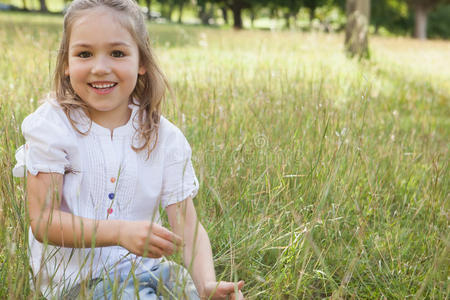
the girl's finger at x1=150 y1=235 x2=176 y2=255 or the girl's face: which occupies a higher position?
the girl's face

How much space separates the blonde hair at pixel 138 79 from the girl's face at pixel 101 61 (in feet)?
0.10

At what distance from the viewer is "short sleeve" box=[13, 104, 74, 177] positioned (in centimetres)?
147

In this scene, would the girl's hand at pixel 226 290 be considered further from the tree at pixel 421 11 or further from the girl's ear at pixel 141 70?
the tree at pixel 421 11

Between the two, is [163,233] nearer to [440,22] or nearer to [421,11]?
[421,11]

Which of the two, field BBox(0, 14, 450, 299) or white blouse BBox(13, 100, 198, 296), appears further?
field BBox(0, 14, 450, 299)

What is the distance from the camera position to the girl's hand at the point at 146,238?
1225 mm

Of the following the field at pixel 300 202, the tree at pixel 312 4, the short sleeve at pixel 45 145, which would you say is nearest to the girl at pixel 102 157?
the short sleeve at pixel 45 145

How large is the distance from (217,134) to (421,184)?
1129mm

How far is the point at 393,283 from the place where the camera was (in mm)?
1754

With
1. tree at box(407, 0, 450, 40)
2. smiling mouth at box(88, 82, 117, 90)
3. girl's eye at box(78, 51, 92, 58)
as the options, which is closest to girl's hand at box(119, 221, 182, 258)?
smiling mouth at box(88, 82, 117, 90)

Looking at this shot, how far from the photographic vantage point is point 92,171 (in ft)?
5.17

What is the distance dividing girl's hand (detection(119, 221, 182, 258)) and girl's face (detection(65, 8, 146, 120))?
1.57 feet

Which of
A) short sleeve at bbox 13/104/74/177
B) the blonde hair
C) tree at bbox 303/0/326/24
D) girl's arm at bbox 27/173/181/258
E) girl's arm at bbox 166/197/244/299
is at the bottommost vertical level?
girl's arm at bbox 166/197/244/299

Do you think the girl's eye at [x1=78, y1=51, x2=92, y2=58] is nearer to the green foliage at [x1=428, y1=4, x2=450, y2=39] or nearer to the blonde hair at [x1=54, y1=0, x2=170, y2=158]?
the blonde hair at [x1=54, y1=0, x2=170, y2=158]
